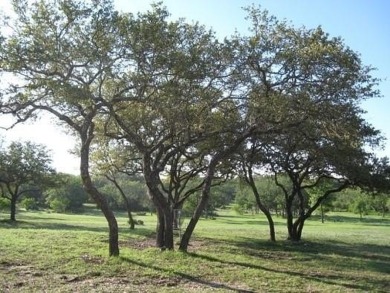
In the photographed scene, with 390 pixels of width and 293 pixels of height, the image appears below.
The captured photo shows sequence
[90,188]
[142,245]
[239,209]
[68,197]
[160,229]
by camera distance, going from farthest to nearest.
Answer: [239,209], [68,197], [142,245], [160,229], [90,188]

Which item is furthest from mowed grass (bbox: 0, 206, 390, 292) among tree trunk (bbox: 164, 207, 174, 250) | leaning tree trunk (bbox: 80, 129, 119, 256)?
tree trunk (bbox: 164, 207, 174, 250)

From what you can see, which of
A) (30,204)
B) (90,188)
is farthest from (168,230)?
(30,204)

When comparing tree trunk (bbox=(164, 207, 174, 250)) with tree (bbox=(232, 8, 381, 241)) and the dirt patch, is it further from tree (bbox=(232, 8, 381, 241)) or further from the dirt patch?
tree (bbox=(232, 8, 381, 241))

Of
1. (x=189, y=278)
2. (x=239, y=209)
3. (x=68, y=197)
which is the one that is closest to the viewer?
(x=189, y=278)

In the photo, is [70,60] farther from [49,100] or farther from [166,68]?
[166,68]

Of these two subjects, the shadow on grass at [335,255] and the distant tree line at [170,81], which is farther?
the shadow on grass at [335,255]

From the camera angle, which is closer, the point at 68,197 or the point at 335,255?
the point at 335,255

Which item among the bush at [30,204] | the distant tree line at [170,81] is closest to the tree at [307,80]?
the distant tree line at [170,81]

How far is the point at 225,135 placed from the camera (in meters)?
22.7

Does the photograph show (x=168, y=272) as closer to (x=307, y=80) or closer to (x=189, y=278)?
(x=189, y=278)

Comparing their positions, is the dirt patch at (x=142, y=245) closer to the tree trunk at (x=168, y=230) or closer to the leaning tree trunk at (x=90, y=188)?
the tree trunk at (x=168, y=230)

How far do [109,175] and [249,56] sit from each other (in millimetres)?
20277

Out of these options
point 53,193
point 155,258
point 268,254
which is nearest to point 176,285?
point 155,258

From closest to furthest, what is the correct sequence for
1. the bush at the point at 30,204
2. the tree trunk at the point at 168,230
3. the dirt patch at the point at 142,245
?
the tree trunk at the point at 168,230
the dirt patch at the point at 142,245
the bush at the point at 30,204
